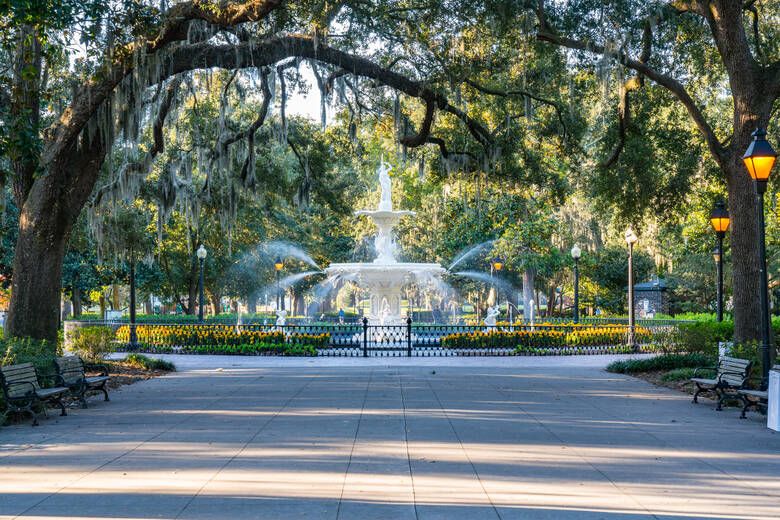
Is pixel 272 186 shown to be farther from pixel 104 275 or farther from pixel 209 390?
pixel 104 275

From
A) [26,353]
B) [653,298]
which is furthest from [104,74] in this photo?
[653,298]

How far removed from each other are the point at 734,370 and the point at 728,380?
236 millimetres

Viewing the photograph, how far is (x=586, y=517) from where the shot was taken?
5.23 m

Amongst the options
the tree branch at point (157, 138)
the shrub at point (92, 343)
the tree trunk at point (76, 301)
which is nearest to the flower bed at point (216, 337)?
the shrub at point (92, 343)

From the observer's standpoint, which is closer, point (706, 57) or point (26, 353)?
point (26, 353)

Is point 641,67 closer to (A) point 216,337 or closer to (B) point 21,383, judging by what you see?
(B) point 21,383

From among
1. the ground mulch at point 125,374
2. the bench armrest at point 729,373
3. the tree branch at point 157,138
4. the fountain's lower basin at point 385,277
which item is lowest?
the ground mulch at point 125,374

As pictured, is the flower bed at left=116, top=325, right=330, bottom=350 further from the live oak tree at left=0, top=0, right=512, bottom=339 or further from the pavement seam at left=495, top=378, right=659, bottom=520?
the pavement seam at left=495, top=378, right=659, bottom=520

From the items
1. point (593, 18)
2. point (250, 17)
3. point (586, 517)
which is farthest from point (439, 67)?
point (586, 517)

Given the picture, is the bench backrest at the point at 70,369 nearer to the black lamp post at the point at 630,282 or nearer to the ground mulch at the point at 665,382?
the ground mulch at the point at 665,382

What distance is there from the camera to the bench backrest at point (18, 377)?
A: 942cm

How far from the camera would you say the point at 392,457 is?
23.9 feet

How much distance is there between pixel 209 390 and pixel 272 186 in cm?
929

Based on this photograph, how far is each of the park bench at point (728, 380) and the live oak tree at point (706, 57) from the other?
228 cm
